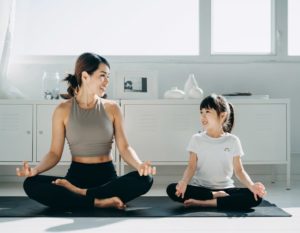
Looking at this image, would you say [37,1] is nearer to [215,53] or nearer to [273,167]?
[215,53]

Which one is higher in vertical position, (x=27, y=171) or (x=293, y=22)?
(x=293, y=22)

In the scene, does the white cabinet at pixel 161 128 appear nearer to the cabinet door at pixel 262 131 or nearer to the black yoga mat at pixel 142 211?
the cabinet door at pixel 262 131

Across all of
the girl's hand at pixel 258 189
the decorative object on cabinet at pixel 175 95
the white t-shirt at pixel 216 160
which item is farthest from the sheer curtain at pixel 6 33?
the girl's hand at pixel 258 189

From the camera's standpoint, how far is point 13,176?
13.9 feet

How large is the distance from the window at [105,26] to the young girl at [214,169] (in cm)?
165

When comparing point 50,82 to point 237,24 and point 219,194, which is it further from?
point 219,194

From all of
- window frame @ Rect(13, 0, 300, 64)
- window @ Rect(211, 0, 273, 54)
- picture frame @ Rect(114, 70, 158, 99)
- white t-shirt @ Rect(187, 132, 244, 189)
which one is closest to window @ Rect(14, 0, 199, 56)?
window frame @ Rect(13, 0, 300, 64)

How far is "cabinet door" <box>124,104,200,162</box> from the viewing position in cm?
382

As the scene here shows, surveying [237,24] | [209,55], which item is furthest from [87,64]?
[237,24]

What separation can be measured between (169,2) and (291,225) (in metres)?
2.70

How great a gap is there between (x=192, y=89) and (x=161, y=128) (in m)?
0.39

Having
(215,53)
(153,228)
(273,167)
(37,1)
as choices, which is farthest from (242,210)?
(37,1)

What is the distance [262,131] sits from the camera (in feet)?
12.6

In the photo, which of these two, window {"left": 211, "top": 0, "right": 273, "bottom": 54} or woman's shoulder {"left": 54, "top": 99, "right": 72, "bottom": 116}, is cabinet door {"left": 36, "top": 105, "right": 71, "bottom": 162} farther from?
window {"left": 211, "top": 0, "right": 273, "bottom": 54}
